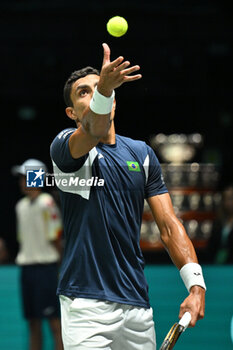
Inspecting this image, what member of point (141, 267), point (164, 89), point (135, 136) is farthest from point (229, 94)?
point (141, 267)

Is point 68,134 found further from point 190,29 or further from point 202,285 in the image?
point 190,29

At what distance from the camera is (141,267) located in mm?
1972

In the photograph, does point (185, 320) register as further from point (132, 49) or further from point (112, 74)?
point (132, 49)

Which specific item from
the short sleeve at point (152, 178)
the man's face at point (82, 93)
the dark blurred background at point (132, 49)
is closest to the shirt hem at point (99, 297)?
the short sleeve at point (152, 178)

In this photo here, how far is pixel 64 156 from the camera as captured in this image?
181 cm

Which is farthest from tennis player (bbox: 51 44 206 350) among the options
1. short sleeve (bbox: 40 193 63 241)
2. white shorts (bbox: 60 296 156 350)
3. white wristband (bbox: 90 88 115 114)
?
short sleeve (bbox: 40 193 63 241)

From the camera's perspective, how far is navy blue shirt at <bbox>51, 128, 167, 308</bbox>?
190 centimetres

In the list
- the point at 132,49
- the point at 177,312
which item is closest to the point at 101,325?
the point at 132,49

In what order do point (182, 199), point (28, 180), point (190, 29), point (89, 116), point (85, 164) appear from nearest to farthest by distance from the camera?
1. point (89, 116)
2. point (85, 164)
3. point (28, 180)
4. point (190, 29)
5. point (182, 199)

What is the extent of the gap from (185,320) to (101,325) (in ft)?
0.81

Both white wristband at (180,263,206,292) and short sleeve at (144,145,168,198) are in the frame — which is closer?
white wristband at (180,263,206,292)

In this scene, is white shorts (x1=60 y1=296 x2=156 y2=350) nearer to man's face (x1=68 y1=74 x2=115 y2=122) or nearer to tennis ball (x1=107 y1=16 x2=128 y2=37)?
man's face (x1=68 y1=74 x2=115 y2=122)

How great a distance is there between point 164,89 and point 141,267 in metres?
1.07

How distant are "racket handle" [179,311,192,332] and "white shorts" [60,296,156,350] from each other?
0.56 feet
